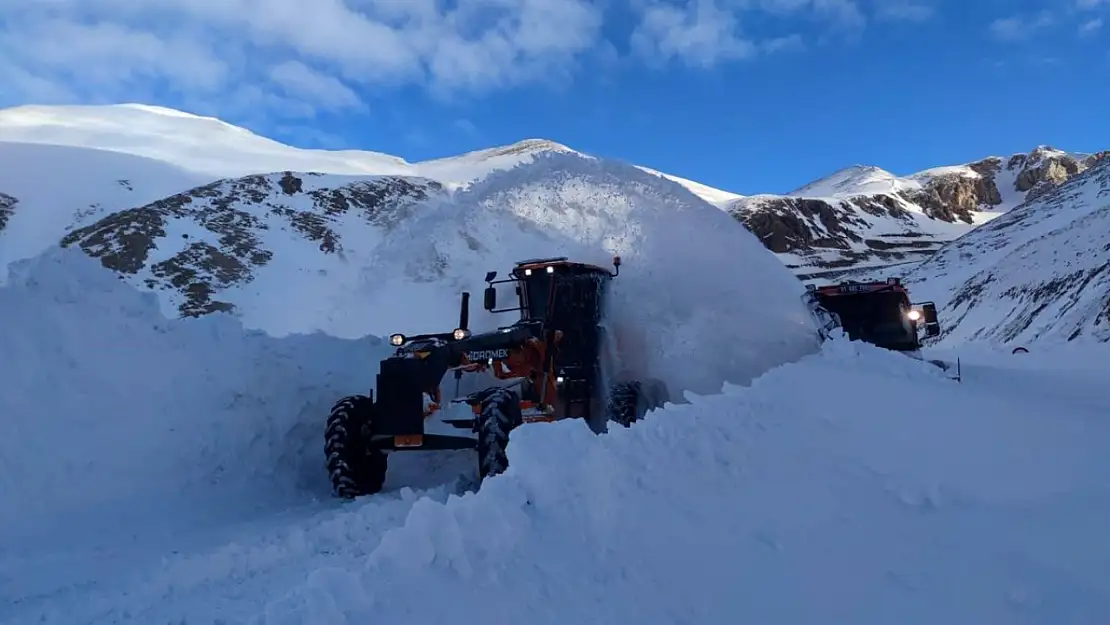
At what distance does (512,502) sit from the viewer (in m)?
4.11

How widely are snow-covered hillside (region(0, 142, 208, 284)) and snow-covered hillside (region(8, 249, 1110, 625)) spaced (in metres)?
40.1

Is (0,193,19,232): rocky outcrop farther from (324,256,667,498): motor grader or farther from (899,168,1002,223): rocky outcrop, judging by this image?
(899,168,1002,223): rocky outcrop

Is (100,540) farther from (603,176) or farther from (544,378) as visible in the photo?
(603,176)

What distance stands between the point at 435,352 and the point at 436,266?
4734 millimetres

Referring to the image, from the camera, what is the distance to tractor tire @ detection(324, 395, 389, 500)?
24.1ft

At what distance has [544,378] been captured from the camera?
342 inches

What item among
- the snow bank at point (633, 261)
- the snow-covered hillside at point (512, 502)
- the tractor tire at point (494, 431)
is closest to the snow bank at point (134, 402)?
the snow-covered hillside at point (512, 502)

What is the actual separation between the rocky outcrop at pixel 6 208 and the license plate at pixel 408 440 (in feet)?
166

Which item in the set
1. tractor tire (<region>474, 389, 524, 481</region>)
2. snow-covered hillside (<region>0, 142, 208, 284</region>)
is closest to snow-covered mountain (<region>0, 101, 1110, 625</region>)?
tractor tire (<region>474, 389, 524, 481</region>)

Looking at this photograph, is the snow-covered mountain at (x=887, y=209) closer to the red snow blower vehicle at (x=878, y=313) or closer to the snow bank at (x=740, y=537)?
the red snow blower vehicle at (x=878, y=313)

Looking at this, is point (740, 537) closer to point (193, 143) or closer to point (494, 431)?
point (494, 431)

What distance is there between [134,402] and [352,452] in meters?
1.99

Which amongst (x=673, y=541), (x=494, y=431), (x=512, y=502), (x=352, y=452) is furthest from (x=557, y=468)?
(x=352, y=452)

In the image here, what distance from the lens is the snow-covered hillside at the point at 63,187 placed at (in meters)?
46.9
